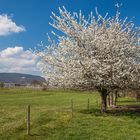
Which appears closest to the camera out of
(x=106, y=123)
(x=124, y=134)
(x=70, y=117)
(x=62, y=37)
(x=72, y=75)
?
(x=124, y=134)

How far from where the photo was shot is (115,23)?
30.2 meters

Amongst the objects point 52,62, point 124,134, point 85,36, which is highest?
point 85,36

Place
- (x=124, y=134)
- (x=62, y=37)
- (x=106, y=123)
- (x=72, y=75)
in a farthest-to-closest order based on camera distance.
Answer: (x=62, y=37) < (x=72, y=75) < (x=106, y=123) < (x=124, y=134)

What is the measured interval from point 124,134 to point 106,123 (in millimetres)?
3891

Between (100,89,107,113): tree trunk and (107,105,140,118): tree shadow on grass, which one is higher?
(100,89,107,113): tree trunk

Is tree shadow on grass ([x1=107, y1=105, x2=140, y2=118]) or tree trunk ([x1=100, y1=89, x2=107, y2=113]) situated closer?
tree shadow on grass ([x1=107, y1=105, x2=140, y2=118])

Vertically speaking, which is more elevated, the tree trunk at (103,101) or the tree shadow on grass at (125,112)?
the tree trunk at (103,101)

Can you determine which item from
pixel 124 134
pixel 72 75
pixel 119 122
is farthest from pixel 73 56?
pixel 124 134

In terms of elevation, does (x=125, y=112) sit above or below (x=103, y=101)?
below

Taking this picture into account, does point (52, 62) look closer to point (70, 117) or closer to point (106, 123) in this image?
point (70, 117)

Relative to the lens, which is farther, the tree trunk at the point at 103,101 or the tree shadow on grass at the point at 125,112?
the tree trunk at the point at 103,101

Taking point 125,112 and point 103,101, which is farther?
point 125,112

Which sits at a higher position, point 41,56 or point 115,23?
point 115,23

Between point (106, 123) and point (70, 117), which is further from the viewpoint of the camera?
point (70, 117)
